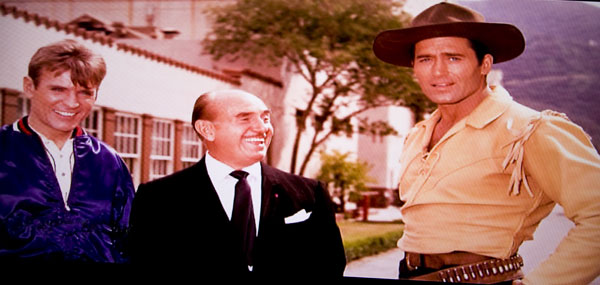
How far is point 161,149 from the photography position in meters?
2.63

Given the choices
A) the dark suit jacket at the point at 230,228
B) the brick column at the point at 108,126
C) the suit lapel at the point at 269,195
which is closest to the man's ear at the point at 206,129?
the dark suit jacket at the point at 230,228

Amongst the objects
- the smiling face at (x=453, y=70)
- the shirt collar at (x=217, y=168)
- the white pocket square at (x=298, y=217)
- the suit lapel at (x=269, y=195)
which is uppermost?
the smiling face at (x=453, y=70)

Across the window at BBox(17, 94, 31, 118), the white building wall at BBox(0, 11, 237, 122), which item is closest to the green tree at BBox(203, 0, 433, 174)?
the white building wall at BBox(0, 11, 237, 122)

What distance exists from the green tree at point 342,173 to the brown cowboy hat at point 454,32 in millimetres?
578

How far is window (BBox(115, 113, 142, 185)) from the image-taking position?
8.47 ft

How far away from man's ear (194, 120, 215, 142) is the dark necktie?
164mm

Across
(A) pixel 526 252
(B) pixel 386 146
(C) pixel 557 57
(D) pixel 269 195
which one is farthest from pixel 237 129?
(C) pixel 557 57

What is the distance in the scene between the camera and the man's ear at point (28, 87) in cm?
254

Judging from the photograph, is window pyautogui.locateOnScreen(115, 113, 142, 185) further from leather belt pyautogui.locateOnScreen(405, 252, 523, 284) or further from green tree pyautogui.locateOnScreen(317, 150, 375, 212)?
leather belt pyautogui.locateOnScreen(405, 252, 523, 284)

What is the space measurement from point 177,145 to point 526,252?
147cm

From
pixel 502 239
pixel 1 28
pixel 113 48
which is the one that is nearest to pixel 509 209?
pixel 502 239

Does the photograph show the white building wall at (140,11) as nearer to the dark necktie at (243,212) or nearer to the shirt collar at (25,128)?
the shirt collar at (25,128)

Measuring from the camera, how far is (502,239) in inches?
73.9

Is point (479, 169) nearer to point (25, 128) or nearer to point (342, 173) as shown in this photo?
point (342, 173)
